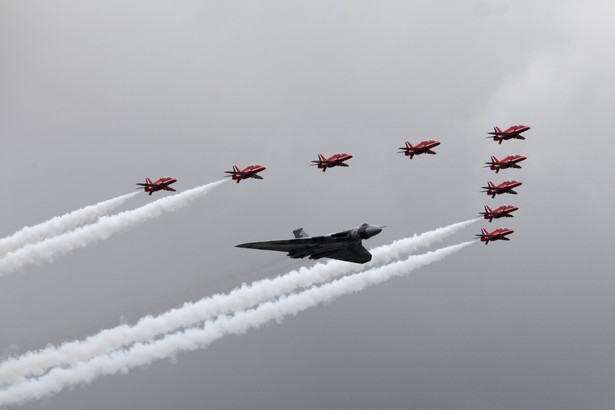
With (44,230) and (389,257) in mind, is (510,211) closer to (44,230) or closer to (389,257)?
(389,257)

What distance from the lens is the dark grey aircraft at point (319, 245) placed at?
116 m

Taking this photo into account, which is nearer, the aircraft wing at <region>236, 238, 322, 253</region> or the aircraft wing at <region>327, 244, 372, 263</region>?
the aircraft wing at <region>236, 238, 322, 253</region>

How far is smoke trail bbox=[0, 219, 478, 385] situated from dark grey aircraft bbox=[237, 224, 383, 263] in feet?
14.6

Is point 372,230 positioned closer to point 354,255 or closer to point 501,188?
point 354,255

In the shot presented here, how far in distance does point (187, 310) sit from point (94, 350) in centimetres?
1040

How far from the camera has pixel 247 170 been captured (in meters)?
123

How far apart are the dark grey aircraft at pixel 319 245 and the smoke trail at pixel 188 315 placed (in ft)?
14.6

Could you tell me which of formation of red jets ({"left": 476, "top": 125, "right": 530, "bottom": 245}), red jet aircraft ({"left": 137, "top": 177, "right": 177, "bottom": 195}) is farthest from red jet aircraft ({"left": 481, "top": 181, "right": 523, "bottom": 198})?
red jet aircraft ({"left": 137, "top": 177, "right": 177, "bottom": 195})

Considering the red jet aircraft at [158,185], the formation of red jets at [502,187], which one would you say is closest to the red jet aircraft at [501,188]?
the formation of red jets at [502,187]

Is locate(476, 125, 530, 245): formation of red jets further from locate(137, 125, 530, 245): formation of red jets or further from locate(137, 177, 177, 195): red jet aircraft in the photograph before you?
locate(137, 177, 177, 195): red jet aircraft

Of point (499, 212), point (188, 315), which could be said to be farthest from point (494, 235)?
point (188, 315)

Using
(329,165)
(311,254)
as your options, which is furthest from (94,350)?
(329,165)

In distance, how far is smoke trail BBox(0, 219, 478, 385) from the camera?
112812 millimetres

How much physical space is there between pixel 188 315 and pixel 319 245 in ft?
50.3
